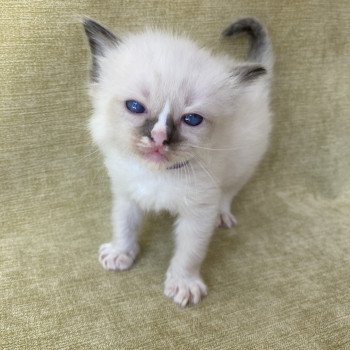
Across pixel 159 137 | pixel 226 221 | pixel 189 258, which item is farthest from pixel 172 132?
pixel 226 221

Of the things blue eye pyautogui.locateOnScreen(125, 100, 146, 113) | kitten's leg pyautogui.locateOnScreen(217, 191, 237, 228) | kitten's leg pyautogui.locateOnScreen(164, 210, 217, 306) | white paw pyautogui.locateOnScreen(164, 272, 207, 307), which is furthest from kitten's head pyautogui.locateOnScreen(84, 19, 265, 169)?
kitten's leg pyautogui.locateOnScreen(217, 191, 237, 228)

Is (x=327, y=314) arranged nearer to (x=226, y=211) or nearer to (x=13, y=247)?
(x=226, y=211)

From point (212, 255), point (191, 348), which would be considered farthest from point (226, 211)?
point (191, 348)

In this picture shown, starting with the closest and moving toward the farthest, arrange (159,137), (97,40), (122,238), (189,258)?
(159,137) → (97,40) → (189,258) → (122,238)

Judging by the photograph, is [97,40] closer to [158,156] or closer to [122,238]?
[158,156]

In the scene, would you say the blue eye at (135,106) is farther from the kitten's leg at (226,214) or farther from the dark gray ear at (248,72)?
the kitten's leg at (226,214)
